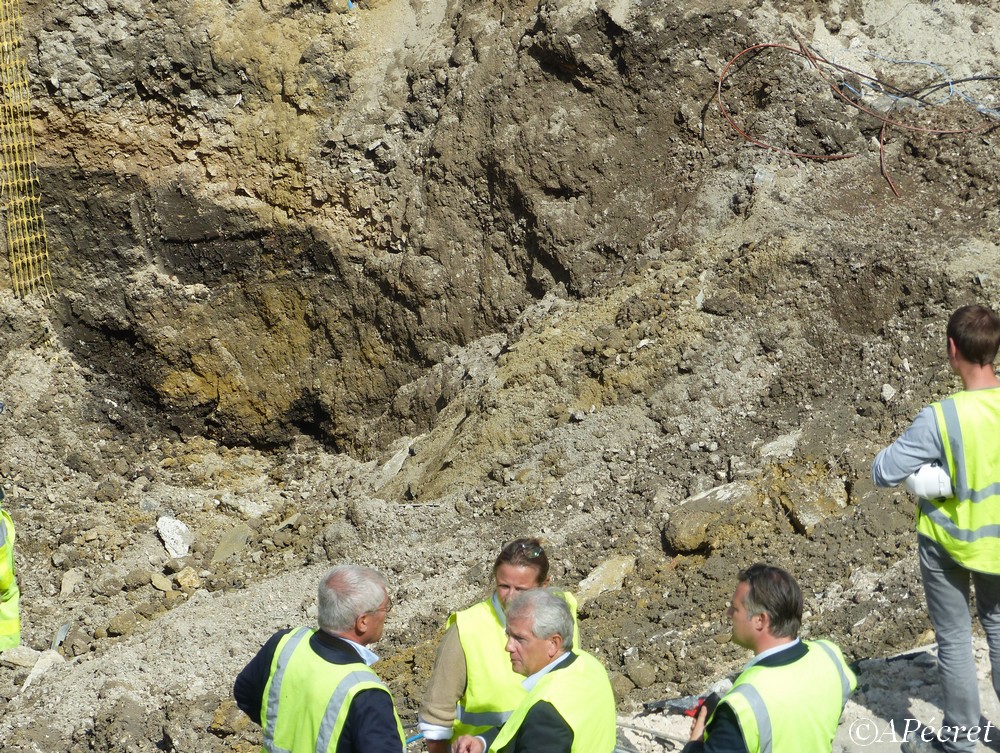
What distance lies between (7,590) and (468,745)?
8.67 ft

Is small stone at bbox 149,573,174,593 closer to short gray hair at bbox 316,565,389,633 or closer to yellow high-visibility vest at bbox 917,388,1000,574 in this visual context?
short gray hair at bbox 316,565,389,633

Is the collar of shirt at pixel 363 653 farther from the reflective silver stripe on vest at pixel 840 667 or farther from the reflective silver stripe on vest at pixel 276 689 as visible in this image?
the reflective silver stripe on vest at pixel 840 667

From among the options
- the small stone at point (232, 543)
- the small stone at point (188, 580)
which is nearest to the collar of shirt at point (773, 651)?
the small stone at point (188, 580)

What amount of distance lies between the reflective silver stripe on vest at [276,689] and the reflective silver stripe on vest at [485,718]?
2.18ft

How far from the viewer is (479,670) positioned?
3.46 metres

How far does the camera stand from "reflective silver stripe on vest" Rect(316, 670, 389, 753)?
9.99 feet

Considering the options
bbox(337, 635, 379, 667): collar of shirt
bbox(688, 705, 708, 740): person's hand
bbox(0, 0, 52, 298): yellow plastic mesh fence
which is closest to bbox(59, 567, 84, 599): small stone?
bbox(0, 0, 52, 298): yellow plastic mesh fence

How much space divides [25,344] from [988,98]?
1000 cm

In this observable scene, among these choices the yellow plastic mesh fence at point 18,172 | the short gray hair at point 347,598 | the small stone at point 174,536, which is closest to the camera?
the short gray hair at point 347,598

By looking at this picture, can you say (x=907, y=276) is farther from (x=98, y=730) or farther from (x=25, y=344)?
(x=25, y=344)

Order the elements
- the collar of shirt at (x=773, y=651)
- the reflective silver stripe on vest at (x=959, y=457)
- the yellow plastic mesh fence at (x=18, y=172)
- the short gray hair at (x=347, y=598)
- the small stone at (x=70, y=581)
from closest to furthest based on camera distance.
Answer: the collar of shirt at (x=773, y=651) < the short gray hair at (x=347, y=598) < the reflective silver stripe on vest at (x=959, y=457) < the small stone at (x=70, y=581) < the yellow plastic mesh fence at (x=18, y=172)

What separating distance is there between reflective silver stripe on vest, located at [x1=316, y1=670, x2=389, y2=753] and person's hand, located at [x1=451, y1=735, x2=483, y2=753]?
0.48 meters

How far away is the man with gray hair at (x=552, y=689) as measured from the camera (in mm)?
2826

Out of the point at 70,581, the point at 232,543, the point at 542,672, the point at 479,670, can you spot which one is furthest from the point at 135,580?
the point at 542,672
